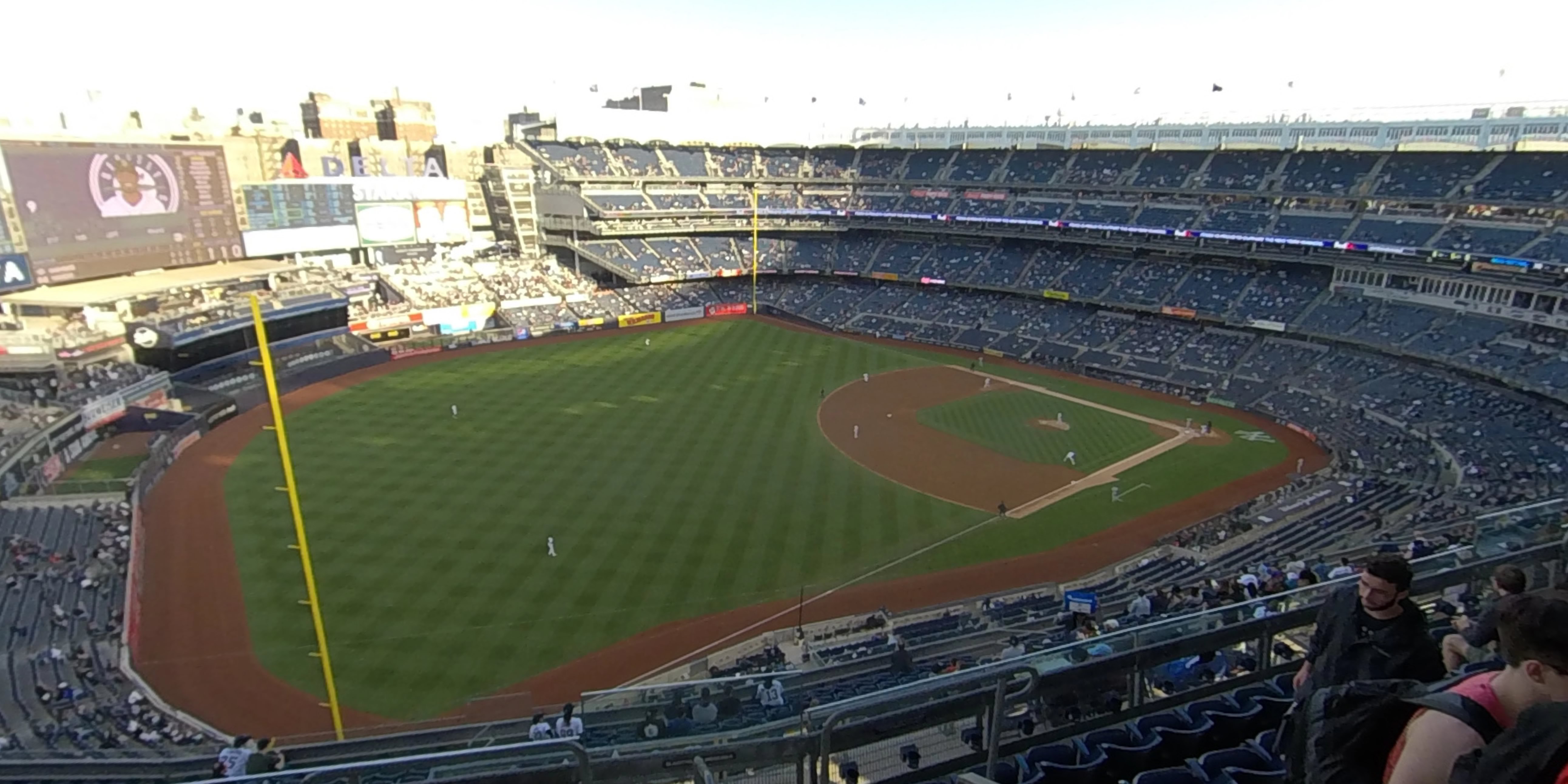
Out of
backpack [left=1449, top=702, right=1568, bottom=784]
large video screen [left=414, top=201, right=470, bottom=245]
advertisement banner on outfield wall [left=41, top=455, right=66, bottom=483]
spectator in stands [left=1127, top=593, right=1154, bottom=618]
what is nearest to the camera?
backpack [left=1449, top=702, right=1568, bottom=784]

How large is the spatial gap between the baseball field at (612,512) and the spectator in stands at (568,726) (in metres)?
9.63

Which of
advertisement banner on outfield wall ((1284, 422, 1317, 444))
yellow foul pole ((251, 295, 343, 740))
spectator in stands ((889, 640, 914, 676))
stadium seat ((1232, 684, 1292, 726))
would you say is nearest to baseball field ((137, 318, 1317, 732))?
advertisement banner on outfield wall ((1284, 422, 1317, 444))

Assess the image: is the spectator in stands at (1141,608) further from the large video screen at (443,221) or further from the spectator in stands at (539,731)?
the large video screen at (443,221)

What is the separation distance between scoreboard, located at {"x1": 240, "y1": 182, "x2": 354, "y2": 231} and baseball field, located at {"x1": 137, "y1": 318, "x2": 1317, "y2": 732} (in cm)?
1330

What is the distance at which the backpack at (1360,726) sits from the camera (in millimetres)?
3418

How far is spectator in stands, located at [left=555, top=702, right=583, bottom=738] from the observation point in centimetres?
1066

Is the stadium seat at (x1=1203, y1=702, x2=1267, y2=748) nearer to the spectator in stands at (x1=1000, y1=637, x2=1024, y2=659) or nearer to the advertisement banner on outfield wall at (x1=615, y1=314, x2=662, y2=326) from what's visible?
the spectator in stands at (x1=1000, y1=637, x2=1024, y2=659)

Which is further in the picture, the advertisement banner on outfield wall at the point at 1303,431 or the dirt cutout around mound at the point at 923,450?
the advertisement banner on outfield wall at the point at 1303,431

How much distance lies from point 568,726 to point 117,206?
156 feet

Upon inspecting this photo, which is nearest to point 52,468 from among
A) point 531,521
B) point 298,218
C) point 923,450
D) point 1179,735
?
point 531,521

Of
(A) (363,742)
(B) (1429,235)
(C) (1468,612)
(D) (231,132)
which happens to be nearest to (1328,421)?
(B) (1429,235)

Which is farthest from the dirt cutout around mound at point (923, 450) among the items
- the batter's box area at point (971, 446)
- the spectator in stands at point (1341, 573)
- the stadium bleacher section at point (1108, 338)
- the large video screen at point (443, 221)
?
the large video screen at point (443, 221)

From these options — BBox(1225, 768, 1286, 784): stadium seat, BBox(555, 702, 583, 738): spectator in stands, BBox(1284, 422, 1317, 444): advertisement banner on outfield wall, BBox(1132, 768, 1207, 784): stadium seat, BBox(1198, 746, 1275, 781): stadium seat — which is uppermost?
BBox(1225, 768, 1286, 784): stadium seat

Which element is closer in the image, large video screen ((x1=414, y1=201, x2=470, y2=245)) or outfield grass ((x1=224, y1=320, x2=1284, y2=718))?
outfield grass ((x1=224, y1=320, x2=1284, y2=718))
